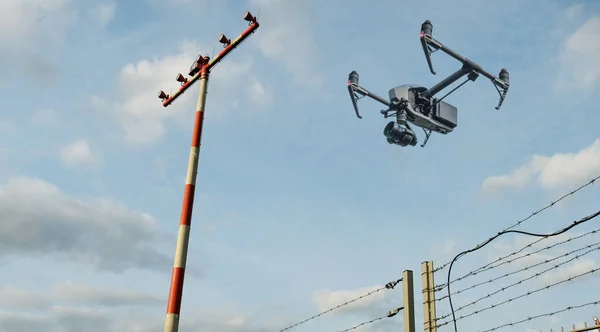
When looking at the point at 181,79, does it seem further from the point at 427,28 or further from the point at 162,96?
the point at 427,28

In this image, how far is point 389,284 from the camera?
14719 millimetres

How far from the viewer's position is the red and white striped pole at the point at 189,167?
15298 millimetres

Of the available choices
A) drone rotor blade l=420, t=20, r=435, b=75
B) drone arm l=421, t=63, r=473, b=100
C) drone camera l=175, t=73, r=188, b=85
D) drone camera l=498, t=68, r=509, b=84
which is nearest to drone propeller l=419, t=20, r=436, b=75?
drone rotor blade l=420, t=20, r=435, b=75

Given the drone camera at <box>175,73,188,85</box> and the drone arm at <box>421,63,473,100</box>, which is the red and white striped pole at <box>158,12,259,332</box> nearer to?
the drone camera at <box>175,73,188,85</box>

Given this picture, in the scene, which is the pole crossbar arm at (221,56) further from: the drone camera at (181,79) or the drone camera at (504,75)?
the drone camera at (504,75)

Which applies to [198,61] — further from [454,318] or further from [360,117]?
[360,117]

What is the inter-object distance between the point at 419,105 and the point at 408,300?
1212 inches

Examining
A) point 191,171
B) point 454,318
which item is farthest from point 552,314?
point 191,171

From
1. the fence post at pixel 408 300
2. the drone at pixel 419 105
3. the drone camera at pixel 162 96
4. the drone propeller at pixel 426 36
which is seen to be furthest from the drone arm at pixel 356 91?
the fence post at pixel 408 300

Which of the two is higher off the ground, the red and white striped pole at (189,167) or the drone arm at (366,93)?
the drone arm at (366,93)

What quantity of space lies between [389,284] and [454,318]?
199cm

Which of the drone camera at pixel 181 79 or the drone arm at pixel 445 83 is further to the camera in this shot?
the drone arm at pixel 445 83

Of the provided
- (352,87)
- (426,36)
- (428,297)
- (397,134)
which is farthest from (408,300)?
(352,87)

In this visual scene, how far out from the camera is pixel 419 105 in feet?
141
